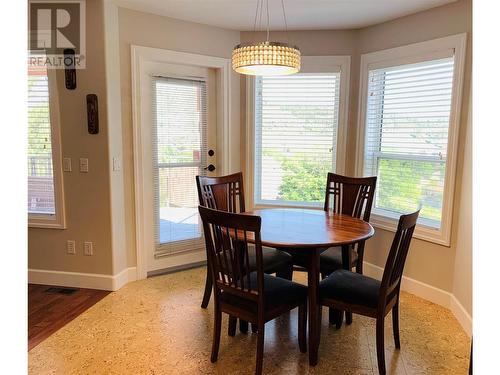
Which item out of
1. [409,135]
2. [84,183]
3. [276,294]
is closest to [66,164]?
[84,183]

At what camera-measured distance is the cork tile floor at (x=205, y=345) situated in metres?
2.20

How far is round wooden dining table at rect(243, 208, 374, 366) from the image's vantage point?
2172 mm

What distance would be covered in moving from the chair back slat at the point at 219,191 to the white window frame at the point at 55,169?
127 cm

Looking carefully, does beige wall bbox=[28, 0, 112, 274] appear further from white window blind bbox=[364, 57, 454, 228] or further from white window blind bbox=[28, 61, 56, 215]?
white window blind bbox=[364, 57, 454, 228]

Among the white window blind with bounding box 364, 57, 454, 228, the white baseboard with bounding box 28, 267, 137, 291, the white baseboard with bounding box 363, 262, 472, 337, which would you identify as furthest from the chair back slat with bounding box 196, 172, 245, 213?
the white baseboard with bounding box 363, 262, 472, 337

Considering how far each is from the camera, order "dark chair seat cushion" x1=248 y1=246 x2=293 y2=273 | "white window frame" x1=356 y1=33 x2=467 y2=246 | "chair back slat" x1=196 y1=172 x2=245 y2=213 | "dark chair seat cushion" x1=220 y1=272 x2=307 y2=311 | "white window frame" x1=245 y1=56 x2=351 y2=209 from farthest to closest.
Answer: "white window frame" x1=245 y1=56 x2=351 y2=209
"chair back slat" x1=196 y1=172 x2=245 y2=213
"white window frame" x1=356 y1=33 x2=467 y2=246
"dark chair seat cushion" x1=248 y1=246 x2=293 y2=273
"dark chair seat cushion" x1=220 y1=272 x2=307 y2=311

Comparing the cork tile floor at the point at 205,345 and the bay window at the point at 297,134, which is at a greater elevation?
the bay window at the point at 297,134

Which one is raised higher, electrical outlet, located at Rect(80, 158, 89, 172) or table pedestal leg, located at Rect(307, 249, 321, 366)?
electrical outlet, located at Rect(80, 158, 89, 172)

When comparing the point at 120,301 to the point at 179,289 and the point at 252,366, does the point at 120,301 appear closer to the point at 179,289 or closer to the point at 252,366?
the point at 179,289

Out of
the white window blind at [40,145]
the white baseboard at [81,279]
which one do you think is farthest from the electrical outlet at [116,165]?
the white baseboard at [81,279]

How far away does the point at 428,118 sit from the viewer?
3111mm

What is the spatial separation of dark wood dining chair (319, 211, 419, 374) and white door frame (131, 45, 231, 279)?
6.29 ft

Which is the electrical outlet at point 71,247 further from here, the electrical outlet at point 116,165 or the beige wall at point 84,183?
the electrical outlet at point 116,165
